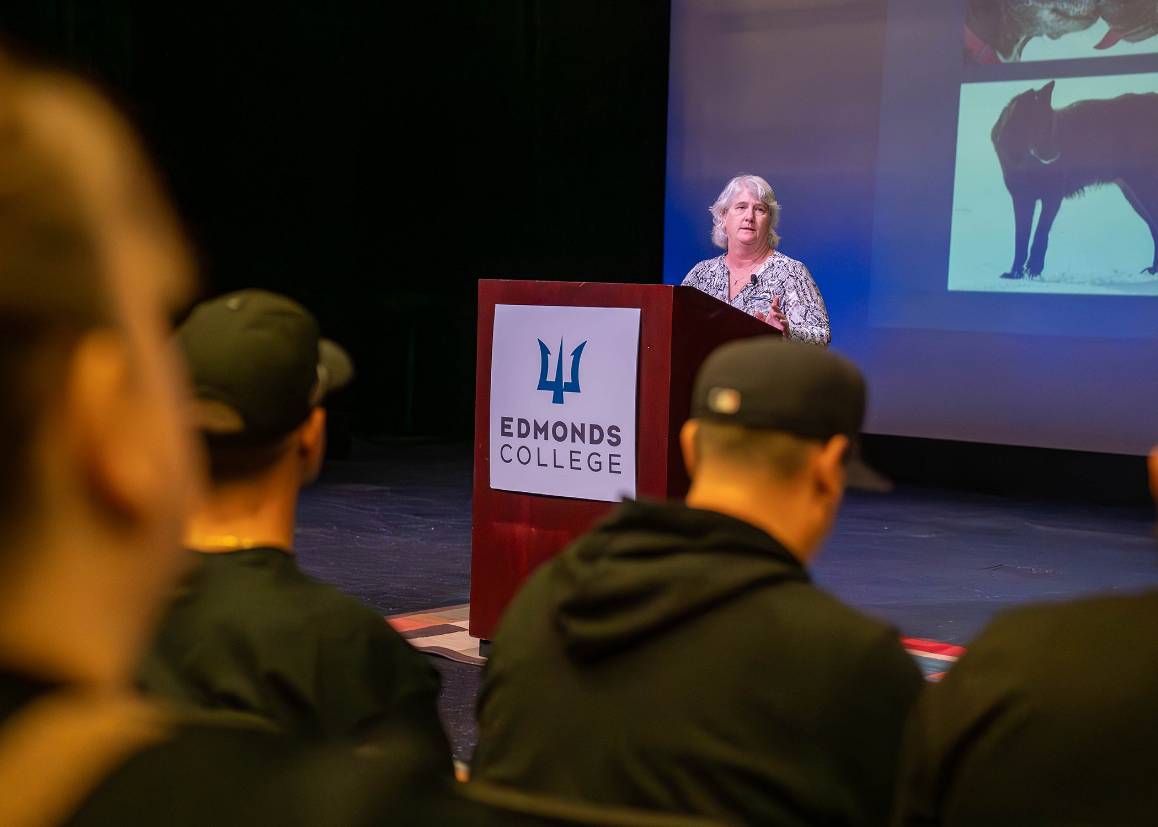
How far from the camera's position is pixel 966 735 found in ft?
4.43

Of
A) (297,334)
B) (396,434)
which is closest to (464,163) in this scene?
(396,434)

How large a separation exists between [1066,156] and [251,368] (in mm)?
7197

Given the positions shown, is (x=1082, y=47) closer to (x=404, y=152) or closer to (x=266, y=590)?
(x=404, y=152)

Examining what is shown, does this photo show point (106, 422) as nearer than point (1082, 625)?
Yes

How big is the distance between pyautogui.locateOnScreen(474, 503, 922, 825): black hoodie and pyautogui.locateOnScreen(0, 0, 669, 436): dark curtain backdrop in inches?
328

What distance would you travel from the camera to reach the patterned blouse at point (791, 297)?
5.25 metres

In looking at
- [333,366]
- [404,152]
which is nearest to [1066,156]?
[404,152]

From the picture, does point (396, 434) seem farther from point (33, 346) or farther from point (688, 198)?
point (33, 346)

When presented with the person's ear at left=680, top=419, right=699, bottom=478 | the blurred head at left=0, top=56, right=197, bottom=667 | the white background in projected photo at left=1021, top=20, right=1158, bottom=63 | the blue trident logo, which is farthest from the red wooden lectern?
the white background in projected photo at left=1021, top=20, right=1158, bottom=63

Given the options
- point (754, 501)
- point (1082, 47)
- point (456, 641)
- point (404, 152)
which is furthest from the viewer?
point (404, 152)

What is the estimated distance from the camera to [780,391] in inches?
67.2

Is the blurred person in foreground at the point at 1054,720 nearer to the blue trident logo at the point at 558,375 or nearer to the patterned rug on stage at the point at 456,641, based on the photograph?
the blue trident logo at the point at 558,375

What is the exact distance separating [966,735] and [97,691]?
1.01 meters

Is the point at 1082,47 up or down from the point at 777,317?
up
